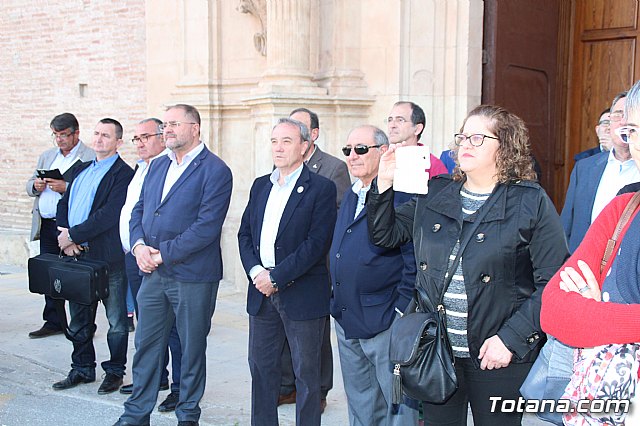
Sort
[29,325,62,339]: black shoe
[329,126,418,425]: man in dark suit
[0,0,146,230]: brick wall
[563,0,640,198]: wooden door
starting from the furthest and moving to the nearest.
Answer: [0,0,146,230]: brick wall, [563,0,640,198]: wooden door, [29,325,62,339]: black shoe, [329,126,418,425]: man in dark suit

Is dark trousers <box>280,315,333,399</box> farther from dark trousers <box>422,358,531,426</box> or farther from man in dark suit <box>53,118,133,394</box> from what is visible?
dark trousers <box>422,358,531,426</box>

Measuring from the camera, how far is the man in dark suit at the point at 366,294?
3963 mm

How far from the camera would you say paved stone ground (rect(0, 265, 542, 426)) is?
540 centimetres

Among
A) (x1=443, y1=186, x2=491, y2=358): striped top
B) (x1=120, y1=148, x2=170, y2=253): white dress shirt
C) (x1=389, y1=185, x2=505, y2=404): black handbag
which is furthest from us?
(x1=120, y1=148, x2=170, y2=253): white dress shirt

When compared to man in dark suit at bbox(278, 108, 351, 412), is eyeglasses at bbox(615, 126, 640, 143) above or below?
above

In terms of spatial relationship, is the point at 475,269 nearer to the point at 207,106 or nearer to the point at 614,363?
the point at 614,363

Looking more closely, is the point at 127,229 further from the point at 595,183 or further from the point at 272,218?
the point at 595,183

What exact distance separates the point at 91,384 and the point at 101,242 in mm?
1112

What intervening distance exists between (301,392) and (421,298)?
1.41m

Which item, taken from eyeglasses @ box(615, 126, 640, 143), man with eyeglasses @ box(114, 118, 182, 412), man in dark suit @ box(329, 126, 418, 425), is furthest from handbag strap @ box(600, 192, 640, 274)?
man with eyeglasses @ box(114, 118, 182, 412)

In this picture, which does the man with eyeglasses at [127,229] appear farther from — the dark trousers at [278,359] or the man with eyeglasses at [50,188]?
the man with eyeglasses at [50,188]

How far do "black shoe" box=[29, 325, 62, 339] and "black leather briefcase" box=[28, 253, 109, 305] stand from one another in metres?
1.67

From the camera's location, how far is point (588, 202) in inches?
198

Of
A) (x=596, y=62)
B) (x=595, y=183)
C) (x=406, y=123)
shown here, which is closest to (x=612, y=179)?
(x=595, y=183)
